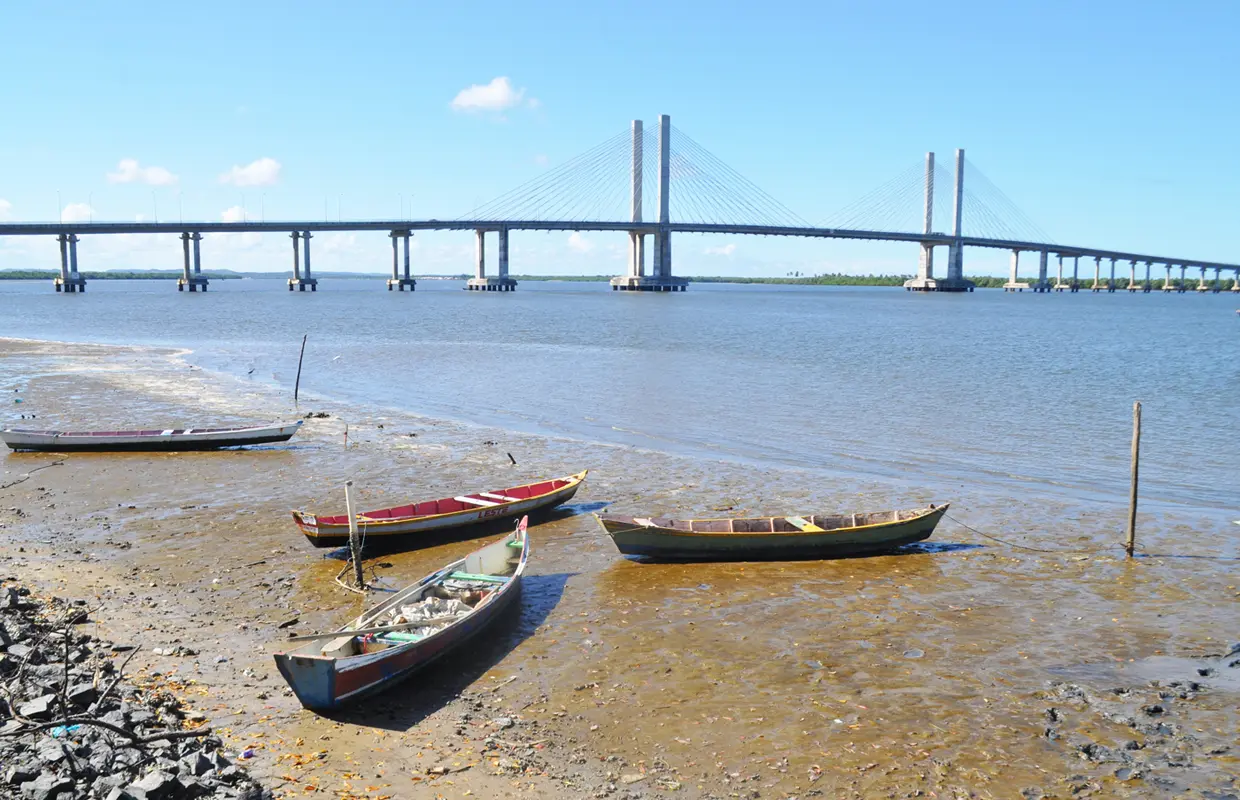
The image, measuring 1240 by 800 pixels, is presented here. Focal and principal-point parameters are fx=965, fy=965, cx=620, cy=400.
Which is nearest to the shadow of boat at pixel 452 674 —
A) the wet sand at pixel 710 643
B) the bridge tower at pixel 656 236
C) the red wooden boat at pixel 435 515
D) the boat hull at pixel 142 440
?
the wet sand at pixel 710 643

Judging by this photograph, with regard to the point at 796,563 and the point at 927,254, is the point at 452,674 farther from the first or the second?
the point at 927,254

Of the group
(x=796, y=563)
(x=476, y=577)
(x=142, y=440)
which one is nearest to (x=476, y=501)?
(x=476, y=577)

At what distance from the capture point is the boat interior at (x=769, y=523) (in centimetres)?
1467

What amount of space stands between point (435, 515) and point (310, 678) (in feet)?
20.9

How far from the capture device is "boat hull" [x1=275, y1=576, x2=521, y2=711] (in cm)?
902

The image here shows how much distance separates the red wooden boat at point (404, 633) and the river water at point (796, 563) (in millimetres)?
315

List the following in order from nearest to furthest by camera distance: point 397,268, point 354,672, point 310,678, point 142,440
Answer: point 310,678
point 354,672
point 142,440
point 397,268

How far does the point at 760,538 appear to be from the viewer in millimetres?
14648

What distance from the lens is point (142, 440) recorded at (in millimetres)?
21797

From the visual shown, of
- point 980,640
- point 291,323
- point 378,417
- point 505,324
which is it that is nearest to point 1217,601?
point 980,640

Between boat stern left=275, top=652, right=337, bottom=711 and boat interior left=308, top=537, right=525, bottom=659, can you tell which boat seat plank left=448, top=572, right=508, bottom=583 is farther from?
boat stern left=275, top=652, right=337, bottom=711

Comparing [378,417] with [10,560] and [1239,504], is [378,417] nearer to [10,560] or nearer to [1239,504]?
[10,560]

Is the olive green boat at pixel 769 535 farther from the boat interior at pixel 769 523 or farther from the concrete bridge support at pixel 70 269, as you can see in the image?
the concrete bridge support at pixel 70 269

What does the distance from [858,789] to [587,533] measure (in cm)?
860
